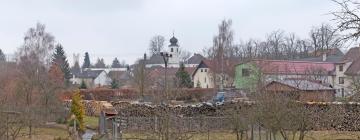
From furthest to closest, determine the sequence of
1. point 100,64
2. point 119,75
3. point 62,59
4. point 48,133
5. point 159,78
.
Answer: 1. point 100,64
2. point 119,75
3. point 62,59
4. point 159,78
5. point 48,133

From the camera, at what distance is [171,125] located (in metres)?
10.9

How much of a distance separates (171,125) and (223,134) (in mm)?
13191

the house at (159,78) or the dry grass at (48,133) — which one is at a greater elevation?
the house at (159,78)

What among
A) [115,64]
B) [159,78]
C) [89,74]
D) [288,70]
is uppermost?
[115,64]

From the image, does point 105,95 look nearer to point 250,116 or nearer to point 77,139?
point 77,139

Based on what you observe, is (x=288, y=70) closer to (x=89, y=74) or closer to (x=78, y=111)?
(x=78, y=111)

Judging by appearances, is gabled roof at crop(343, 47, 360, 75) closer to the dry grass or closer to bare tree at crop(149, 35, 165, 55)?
the dry grass

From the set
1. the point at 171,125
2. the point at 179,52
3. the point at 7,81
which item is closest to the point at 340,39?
the point at 171,125

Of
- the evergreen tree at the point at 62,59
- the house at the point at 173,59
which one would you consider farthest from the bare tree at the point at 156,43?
the evergreen tree at the point at 62,59

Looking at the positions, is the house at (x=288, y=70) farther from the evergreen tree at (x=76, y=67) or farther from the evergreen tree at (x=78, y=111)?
the evergreen tree at (x=76, y=67)

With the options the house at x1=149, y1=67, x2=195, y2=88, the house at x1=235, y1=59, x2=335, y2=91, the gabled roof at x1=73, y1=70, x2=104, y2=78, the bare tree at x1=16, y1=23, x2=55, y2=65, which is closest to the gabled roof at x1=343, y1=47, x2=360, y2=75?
the house at x1=149, y1=67, x2=195, y2=88

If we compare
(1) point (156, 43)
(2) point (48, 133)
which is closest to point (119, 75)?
(1) point (156, 43)

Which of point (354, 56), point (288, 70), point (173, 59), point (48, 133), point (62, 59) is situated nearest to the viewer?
point (354, 56)

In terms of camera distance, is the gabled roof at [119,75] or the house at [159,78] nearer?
the house at [159,78]
